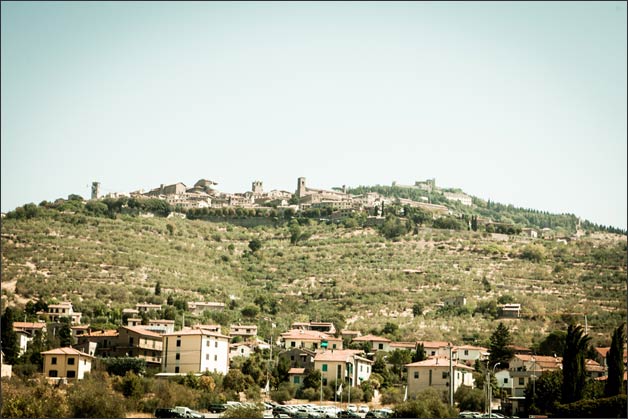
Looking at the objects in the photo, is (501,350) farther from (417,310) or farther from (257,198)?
(257,198)

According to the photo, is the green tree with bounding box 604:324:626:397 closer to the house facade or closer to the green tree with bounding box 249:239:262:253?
the house facade

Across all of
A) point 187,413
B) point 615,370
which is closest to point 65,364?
point 187,413

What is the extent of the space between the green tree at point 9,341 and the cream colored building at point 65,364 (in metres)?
1.82

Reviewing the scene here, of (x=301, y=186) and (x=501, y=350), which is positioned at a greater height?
(x=301, y=186)

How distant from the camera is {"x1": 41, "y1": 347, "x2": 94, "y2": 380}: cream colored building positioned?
4806 cm

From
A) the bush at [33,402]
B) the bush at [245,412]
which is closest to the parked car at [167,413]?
the bush at [245,412]

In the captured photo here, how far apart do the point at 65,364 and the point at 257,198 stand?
90.1 meters

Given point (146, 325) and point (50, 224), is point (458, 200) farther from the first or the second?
point (146, 325)

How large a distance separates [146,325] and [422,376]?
19.9 meters

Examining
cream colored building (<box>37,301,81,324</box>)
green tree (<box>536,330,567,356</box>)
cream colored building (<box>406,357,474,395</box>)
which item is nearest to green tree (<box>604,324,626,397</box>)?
cream colored building (<box>406,357,474,395</box>)

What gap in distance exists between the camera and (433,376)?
163ft

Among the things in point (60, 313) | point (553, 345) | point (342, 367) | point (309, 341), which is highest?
point (60, 313)

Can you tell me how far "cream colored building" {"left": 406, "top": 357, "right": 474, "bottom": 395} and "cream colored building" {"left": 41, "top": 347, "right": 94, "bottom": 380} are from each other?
1585 cm

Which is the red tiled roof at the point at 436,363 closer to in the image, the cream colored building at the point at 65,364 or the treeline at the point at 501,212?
the cream colored building at the point at 65,364
